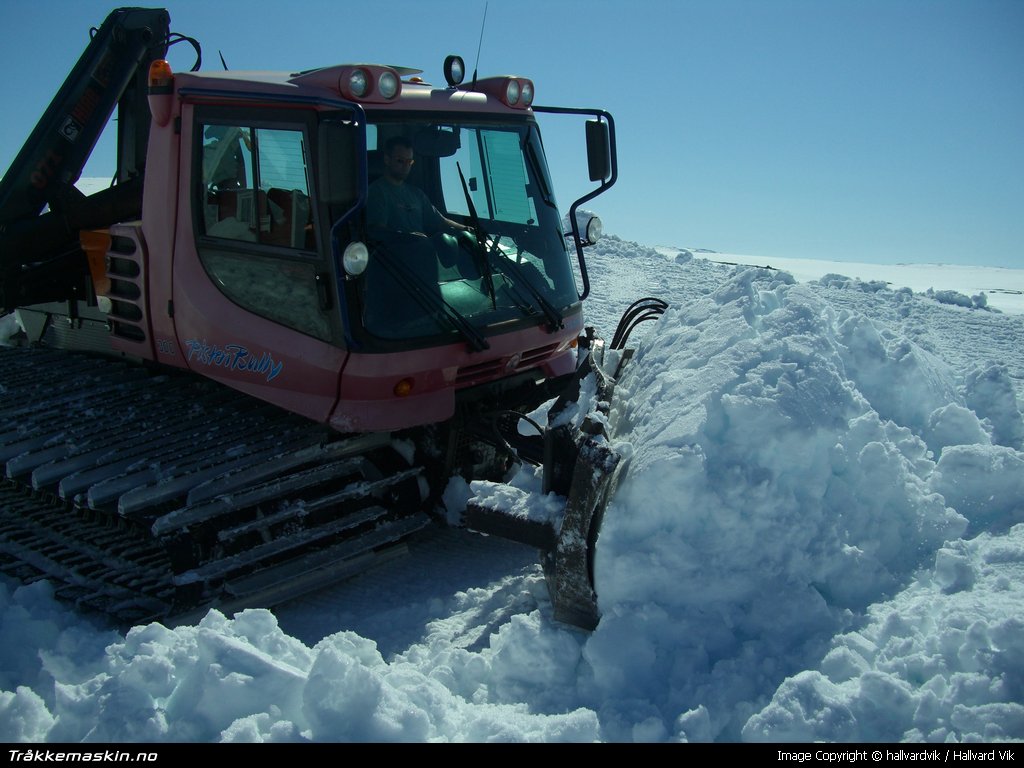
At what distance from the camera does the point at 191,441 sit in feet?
13.7

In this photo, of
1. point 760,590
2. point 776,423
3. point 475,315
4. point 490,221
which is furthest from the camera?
point 490,221

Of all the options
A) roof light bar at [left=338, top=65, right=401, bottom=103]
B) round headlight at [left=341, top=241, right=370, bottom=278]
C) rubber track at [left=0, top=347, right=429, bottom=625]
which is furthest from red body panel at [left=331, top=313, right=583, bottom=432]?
roof light bar at [left=338, top=65, right=401, bottom=103]

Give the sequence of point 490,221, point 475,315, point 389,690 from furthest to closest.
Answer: point 490,221
point 475,315
point 389,690

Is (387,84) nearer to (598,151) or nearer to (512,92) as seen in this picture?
(512,92)

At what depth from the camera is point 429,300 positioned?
4.11 m

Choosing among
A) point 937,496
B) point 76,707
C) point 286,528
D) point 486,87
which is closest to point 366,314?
point 286,528

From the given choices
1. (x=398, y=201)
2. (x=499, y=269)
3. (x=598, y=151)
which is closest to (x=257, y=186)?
(x=398, y=201)

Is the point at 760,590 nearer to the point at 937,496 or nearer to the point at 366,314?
the point at 937,496

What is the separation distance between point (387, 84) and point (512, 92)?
3.18 feet

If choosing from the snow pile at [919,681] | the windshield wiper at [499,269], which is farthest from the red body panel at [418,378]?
the snow pile at [919,681]

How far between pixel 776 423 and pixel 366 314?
1.90 m

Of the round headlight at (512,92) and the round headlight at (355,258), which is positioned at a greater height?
the round headlight at (512,92)

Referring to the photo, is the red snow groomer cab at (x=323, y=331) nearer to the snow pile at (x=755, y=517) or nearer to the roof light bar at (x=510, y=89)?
the roof light bar at (x=510, y=89)

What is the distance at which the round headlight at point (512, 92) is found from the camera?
477 cm
